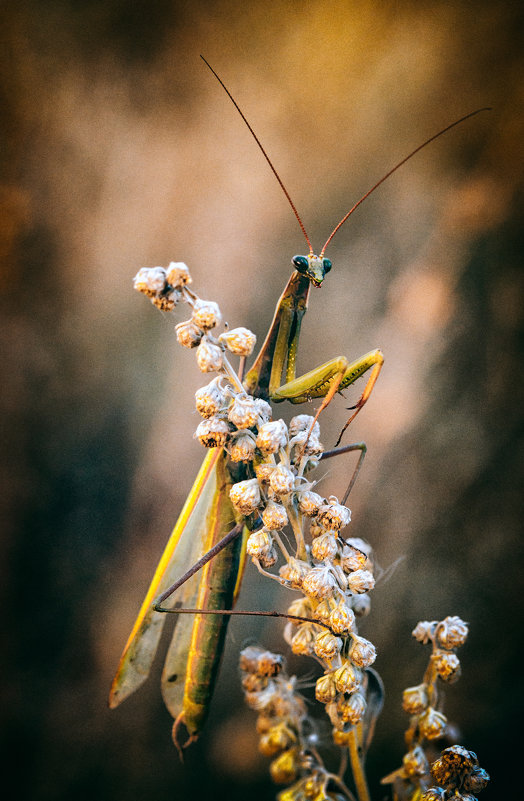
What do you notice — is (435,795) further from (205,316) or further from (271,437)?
(205,316)

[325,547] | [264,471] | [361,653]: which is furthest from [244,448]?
[361,653]

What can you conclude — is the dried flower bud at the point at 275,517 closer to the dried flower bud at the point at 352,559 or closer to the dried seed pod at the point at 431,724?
the dried flower bud at the point at 352,559

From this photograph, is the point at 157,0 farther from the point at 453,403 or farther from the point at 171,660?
the point at 171,660

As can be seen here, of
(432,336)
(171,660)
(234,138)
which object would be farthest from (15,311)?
(432,336)

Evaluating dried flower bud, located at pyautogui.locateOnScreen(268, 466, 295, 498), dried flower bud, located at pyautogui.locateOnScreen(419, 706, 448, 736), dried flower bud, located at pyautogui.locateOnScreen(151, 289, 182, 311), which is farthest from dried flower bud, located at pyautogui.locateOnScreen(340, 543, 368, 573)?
dried flower bud, located at pyautogui.locateOnScreen(151, 289, 182, 311)

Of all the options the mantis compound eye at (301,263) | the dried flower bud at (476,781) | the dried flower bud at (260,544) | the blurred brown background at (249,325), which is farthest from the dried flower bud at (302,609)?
the mantis compound eye at (301,263)
